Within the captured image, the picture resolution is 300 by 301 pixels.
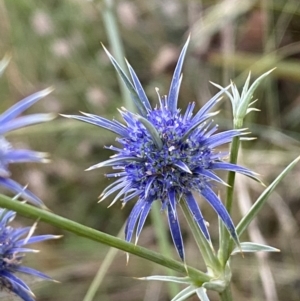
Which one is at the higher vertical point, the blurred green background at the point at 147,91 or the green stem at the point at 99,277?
the blurred green background at the point at 147,91

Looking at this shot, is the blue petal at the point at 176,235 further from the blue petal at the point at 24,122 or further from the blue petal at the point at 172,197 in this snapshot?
the blue petal at the point at 24,122

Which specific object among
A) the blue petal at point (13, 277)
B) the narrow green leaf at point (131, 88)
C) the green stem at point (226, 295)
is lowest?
the blue petal at point (13, 277)

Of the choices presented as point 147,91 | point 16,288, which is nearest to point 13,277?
point 16,288

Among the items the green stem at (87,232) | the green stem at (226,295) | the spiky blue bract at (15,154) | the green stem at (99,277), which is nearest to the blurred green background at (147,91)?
the green stem at (99,277)

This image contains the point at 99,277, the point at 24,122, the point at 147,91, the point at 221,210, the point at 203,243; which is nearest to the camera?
the point at 24,122

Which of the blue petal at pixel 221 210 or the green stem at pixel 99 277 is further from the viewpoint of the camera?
the green stem at pixel 99 277

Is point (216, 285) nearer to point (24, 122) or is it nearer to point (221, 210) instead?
point (221, 210)

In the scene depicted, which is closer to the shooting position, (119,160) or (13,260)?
(119,160)
